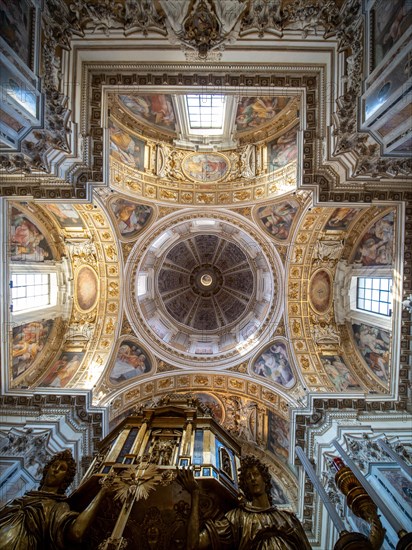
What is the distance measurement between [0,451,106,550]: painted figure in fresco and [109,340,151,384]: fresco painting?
36.6ft

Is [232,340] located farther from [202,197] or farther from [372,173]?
[372,173]

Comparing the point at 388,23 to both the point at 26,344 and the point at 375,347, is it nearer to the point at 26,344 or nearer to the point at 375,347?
the point at 375,347

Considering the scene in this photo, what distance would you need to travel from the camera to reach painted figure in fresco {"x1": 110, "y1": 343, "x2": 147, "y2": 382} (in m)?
17.6

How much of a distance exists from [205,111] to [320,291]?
34.2 feet

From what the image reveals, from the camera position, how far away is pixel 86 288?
18.2m

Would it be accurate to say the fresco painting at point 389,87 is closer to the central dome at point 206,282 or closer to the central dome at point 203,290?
the central dome at point 203,290

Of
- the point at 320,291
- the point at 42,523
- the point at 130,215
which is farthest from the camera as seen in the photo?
the point at 320,291

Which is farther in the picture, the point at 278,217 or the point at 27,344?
the point at 278,217

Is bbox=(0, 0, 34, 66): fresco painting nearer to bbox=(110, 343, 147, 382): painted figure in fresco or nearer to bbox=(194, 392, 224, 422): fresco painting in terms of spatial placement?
bbox=(110, 343, 147, 382): painted figure in fresco

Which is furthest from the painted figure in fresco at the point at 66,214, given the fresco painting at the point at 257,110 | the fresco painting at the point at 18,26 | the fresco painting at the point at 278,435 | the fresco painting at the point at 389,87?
Answer: the fresco painting at the point at 278,435

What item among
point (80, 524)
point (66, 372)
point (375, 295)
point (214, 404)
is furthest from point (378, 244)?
point (66, 372)

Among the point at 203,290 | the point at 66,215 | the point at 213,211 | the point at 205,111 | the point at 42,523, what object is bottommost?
the point at 42,523

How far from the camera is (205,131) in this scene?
1752 cm

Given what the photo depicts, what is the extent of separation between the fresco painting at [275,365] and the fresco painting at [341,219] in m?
6.24
